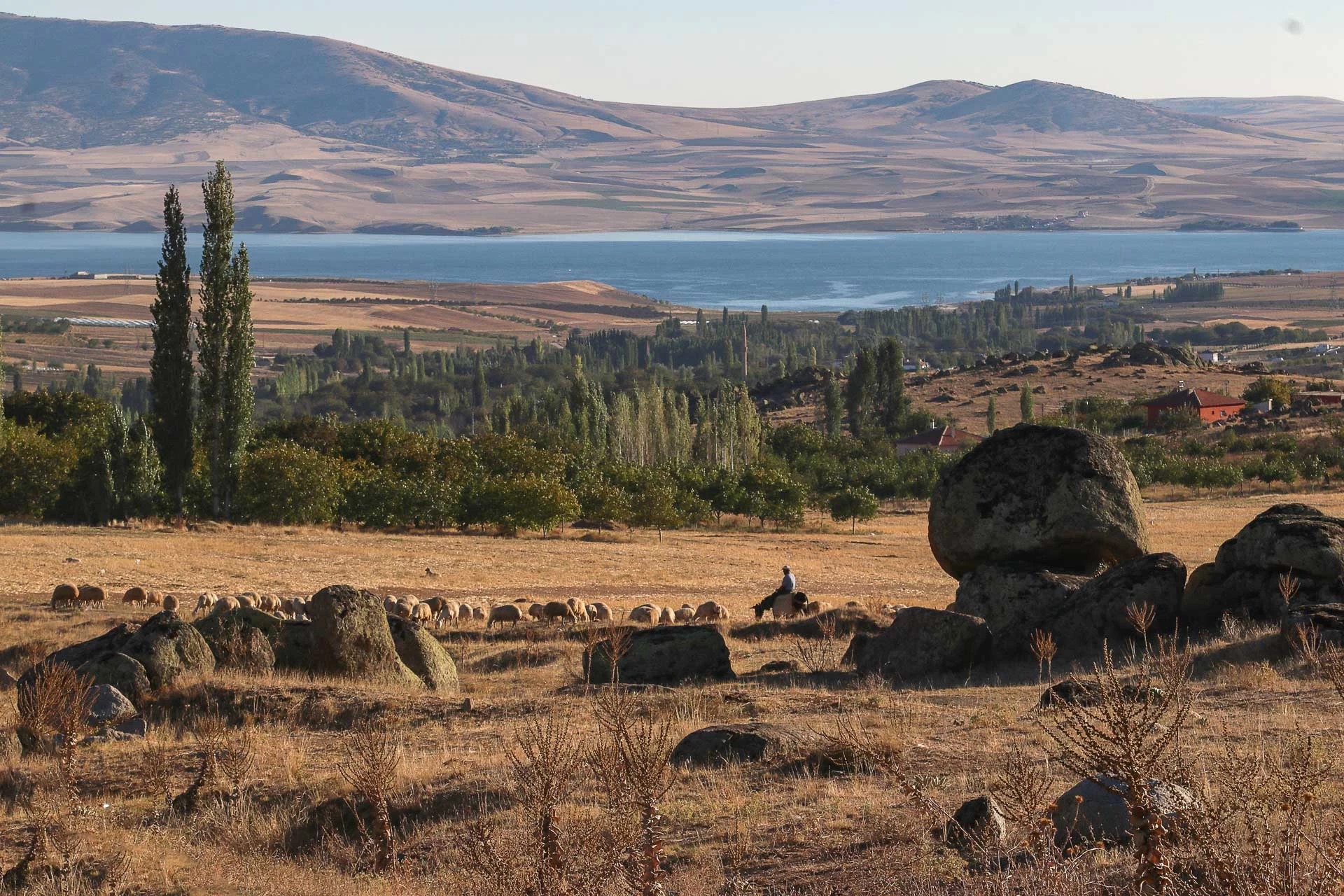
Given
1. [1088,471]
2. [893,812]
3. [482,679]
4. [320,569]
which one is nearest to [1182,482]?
[320,569]

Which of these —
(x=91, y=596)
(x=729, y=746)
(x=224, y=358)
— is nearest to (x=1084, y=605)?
(x=729, y=746)

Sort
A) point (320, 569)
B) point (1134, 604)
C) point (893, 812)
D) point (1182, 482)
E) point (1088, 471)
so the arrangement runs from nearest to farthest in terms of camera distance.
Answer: point (893, 812) < point (1134, 604) < point (1088, 471) < point (320, 569) < point (1182, 482)

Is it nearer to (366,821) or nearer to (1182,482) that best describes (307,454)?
(366,821)

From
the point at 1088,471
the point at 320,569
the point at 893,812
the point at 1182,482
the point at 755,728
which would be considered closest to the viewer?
the point at 893,812

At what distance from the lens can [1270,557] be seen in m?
21.2

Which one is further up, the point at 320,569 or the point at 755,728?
the point at 755,728

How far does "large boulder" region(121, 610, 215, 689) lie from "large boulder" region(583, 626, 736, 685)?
210 inches

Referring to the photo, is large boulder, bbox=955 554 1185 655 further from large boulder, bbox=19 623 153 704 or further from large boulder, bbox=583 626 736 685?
large boulder, bbox=19 623 153 704

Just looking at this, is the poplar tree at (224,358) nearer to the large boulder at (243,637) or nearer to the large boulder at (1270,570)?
the large boulder at (243,637)

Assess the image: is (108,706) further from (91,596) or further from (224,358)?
(224,358)

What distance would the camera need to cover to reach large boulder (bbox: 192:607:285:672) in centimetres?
2022

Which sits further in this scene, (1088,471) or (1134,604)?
(1088,471)

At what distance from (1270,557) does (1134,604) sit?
7.63ft

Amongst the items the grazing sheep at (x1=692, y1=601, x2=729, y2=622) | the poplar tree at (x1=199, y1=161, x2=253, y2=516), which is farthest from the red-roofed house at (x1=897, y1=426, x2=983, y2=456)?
the grazing sheep at (x1=692, y1=601, x2=729, y2=622)
